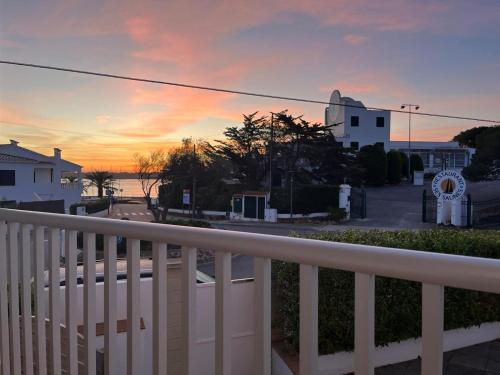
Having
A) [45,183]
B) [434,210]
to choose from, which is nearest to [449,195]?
[434,210]

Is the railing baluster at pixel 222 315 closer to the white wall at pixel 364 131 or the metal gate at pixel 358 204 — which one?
the metal gate at pixel 358 204

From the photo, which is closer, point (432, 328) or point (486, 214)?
point (432, 328)

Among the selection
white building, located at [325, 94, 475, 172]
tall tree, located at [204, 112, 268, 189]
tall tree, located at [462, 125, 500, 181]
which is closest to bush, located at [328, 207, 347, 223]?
tall tree, located at [204, 112, 268, 189]

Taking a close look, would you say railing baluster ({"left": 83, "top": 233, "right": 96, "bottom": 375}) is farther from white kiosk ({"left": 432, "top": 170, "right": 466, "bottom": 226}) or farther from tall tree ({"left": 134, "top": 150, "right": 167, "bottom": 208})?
tall tree ({"left": 134, "top": 150, "right": 167, "bottom": 208})

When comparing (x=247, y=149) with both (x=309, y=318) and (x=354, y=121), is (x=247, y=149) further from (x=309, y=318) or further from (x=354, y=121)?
(x=309, y=318)

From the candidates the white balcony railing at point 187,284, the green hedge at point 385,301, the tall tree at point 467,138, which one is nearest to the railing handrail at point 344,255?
the white balcony railing at point 187,284

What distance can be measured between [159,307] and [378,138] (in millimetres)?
32435

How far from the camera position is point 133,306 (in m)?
1.03

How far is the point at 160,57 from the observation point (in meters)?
7.71

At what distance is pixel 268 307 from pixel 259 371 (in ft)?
0.39

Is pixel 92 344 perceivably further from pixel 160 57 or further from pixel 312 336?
pixel 160 57

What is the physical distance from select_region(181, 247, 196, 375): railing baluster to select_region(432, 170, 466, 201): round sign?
16.2m

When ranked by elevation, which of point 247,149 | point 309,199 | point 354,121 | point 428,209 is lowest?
point 428,209

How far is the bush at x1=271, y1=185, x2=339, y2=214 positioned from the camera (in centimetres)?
2114
